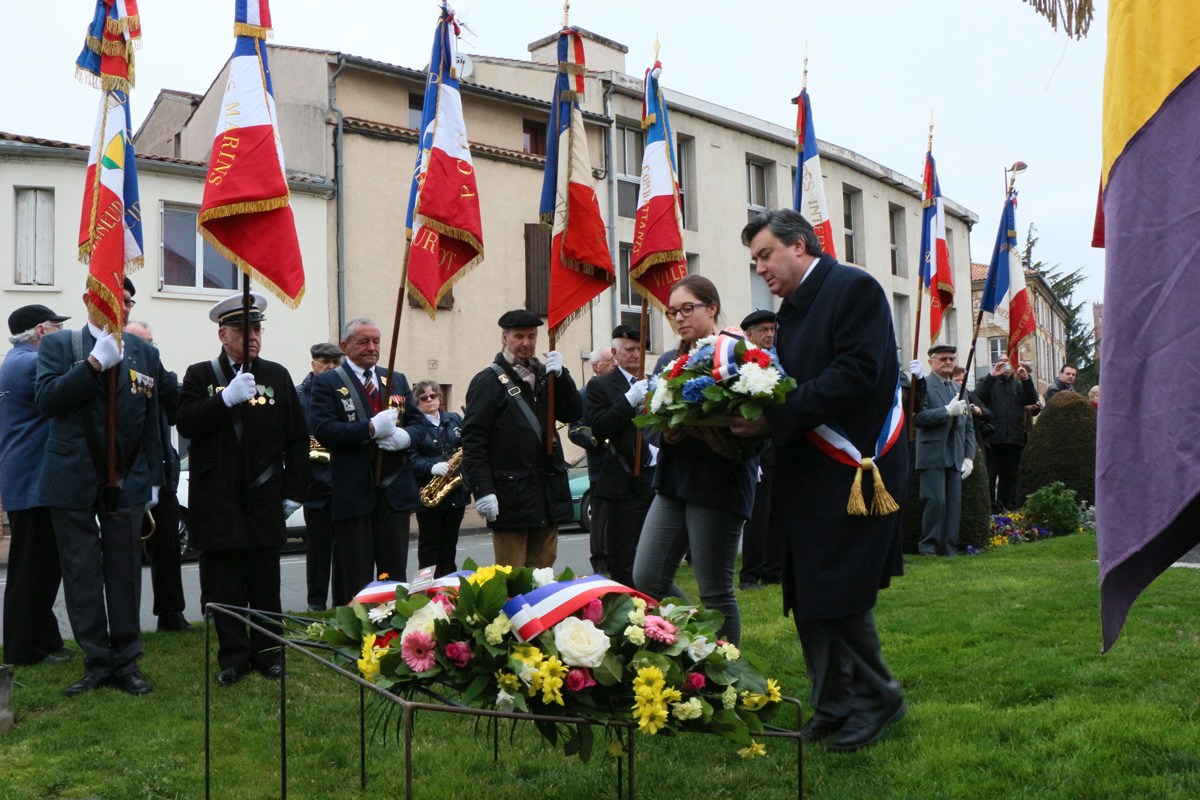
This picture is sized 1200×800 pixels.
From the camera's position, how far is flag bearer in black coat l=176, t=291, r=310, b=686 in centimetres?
573

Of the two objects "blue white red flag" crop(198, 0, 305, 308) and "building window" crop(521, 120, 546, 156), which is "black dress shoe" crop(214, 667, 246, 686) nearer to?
"blue white red flag" crop(198, 0, 305, 308)

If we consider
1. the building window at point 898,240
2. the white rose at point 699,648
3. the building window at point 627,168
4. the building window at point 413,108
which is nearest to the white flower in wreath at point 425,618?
the white rose at point 699,648

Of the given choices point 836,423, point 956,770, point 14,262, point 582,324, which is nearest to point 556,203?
point 836,423

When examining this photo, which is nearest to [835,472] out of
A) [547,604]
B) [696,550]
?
[696,550]

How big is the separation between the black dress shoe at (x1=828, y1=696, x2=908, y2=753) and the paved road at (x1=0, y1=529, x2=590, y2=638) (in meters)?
5.58

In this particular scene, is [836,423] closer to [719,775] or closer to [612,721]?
[719,775]

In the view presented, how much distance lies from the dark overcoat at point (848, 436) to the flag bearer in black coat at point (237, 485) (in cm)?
300

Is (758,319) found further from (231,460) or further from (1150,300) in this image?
(1150,300)

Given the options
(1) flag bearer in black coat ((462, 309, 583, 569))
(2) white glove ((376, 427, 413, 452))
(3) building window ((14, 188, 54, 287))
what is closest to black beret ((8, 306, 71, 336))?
(2) white glove ((376, 427, 413, 452))

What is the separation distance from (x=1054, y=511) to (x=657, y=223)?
7443 millimetres

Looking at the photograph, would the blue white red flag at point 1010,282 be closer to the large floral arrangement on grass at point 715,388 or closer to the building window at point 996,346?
the large floral arrangement on grass at point 715,388

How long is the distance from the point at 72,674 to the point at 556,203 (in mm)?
4172

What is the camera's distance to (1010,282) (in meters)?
11.4

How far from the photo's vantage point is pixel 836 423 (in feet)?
13.7
